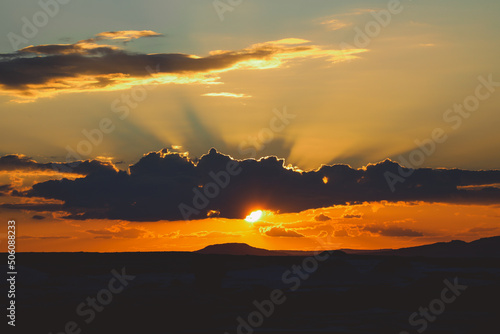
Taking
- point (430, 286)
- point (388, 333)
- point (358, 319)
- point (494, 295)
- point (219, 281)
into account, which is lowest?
point (388, 333)

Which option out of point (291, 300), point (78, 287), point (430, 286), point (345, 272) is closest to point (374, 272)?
point (345, 272)

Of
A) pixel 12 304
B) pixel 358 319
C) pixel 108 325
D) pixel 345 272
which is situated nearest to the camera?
pixel 108 325

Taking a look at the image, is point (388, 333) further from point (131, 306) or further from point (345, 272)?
point (345, 272)

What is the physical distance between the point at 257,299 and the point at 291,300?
4401 mm

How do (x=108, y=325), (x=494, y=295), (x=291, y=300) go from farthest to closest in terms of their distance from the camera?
(x=494, y=295), (x=291, y=300), (x=108, y=325)

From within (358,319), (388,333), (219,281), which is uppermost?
(219,281)

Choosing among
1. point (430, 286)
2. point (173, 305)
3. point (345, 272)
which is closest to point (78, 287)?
point (173, 305)

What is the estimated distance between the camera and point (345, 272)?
10438cm

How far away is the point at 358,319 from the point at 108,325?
23.2m

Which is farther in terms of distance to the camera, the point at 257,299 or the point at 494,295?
the point at 494,295

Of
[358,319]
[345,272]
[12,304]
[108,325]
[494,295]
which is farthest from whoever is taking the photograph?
[345,272]

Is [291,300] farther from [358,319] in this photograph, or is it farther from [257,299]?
[358,319]

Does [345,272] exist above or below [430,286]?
above

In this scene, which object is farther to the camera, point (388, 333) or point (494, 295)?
point (494, 295)
